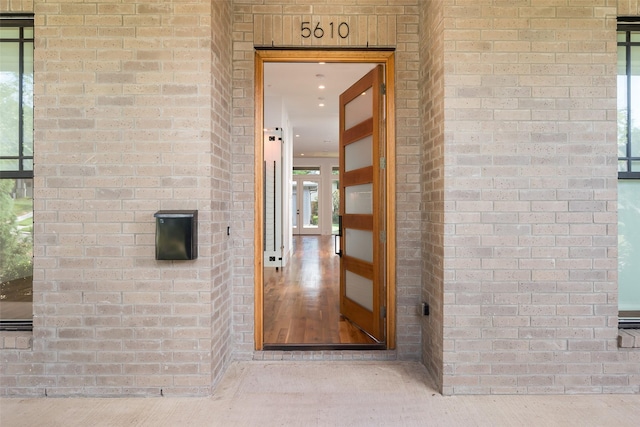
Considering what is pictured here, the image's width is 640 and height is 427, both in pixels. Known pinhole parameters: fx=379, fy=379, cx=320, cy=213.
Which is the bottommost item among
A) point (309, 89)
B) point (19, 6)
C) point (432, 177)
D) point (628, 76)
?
point (432, 177)

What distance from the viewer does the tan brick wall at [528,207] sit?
2449mm

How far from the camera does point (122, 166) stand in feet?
8.01

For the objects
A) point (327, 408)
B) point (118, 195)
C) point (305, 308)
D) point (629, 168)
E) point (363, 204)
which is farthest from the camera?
point (305, 308)

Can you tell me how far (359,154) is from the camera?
12.4 feet

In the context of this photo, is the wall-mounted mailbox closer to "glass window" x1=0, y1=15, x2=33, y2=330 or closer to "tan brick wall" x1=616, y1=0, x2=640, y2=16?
"glass window" x1=0, y1=15, x2=33, y2=330

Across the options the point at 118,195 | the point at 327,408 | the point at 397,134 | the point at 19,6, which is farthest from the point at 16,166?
the point at 397,134

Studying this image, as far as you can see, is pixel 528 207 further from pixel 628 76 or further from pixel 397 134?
pixel 628 76

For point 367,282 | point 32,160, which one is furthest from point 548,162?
point 32,160

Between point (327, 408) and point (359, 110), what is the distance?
269 centimetres

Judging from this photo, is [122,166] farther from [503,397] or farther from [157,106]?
[503,397]

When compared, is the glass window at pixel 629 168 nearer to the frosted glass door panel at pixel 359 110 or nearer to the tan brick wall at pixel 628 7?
the tan brick wall at pixel 628 7

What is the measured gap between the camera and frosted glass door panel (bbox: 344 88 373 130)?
3518mm

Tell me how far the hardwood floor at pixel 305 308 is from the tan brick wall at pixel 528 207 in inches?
46.9

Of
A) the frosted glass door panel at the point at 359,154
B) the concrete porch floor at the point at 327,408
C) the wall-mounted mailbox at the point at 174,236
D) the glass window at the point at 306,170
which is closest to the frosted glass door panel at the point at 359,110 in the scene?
the frosted glass door panel at the point at 359,154
